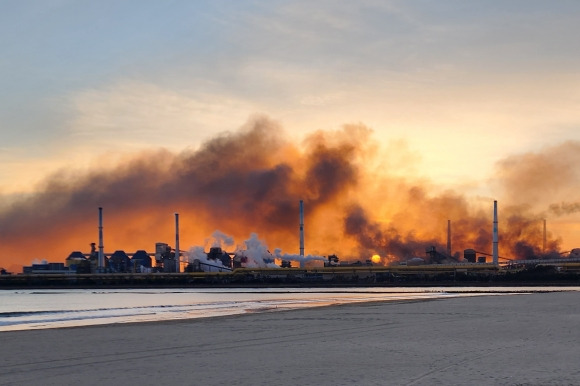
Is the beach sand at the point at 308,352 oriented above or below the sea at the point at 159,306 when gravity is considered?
above

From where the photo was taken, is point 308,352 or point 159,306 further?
point 159,306

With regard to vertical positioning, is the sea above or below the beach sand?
below

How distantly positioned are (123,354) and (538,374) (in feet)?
43.5

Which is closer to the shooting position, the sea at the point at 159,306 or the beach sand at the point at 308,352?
the beach sand at the point at 308,352

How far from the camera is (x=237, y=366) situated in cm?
2025

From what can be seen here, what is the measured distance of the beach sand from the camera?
18.0m

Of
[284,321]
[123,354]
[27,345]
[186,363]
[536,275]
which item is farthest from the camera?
[536,275]

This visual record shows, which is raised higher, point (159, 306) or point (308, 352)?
point (308, 352)

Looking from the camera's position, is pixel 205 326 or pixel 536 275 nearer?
pixel 205 326

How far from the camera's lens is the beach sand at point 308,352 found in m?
18.0

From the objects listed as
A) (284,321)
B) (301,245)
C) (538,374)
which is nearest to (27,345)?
(284,321)

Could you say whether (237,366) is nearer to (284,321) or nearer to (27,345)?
(27,345)

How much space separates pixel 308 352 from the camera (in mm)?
23359

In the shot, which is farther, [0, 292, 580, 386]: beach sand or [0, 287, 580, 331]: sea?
[0, 287, 580, 331]: sea
